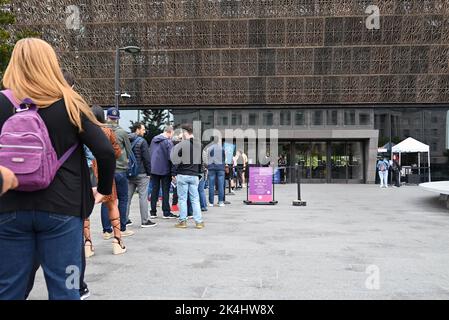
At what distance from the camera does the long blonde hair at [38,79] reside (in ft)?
7.18

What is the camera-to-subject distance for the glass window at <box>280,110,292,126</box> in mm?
28172

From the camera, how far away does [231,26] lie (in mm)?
26922

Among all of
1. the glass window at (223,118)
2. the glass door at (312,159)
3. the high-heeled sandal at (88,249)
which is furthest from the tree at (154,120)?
the high-heeled sandal at (88,249)

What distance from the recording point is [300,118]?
28156 mm

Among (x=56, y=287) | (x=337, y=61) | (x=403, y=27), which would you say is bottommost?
(x=56, y=287)

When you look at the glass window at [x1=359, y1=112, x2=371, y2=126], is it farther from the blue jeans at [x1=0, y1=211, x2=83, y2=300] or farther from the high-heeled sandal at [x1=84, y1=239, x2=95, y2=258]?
the blue jeans at [x1=0, y1=211, x2=83, y2=300]

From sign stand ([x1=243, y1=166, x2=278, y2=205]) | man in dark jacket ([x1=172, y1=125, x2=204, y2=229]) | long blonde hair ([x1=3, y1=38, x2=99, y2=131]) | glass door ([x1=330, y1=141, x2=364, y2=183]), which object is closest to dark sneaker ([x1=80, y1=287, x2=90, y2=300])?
long blonde hair ([x1=3, y1=38, x2=99, y2=131])

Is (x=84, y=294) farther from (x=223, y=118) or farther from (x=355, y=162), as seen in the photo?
(x=355, y=162)

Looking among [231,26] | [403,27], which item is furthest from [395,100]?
[231,26]

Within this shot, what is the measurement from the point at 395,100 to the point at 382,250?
2359 cm

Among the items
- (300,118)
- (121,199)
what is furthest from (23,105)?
(300,118)

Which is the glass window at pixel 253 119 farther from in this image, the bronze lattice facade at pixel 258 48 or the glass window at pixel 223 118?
the glass window at pixel 223 118

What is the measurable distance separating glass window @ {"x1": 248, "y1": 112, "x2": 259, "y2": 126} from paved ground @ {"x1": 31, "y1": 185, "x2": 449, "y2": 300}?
774 inches
